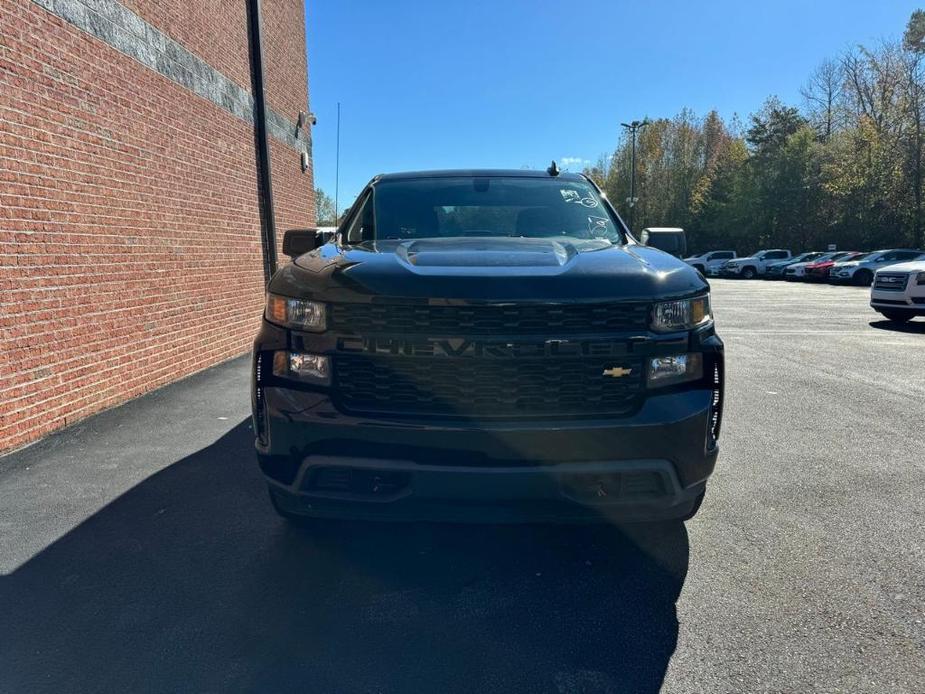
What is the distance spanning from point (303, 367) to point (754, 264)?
3712 centimetres

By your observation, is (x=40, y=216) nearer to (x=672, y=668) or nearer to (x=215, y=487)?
(x=215, y=487)

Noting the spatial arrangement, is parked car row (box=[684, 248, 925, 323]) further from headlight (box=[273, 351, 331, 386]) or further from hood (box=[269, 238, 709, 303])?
headlight (box=[273, 351, 331, 386])

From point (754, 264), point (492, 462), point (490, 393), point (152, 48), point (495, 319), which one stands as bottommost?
point (754, 264)

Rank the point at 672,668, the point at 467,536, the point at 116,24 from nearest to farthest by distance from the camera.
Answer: the point at 672,668 → the point at 467,536 → the point at 116,24

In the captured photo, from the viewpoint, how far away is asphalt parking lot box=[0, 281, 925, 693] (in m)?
2.14

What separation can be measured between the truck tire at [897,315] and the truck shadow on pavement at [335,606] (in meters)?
10.7

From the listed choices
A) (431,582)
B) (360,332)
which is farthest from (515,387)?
(431,582)

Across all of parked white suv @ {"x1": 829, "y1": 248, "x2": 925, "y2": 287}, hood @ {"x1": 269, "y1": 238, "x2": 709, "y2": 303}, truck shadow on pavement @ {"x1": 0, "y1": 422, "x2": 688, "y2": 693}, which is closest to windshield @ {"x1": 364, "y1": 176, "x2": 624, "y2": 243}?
hood @ {"x1": 269, "y1": 238, "x2": 709, "y2": 303}

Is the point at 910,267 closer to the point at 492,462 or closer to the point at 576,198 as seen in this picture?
the point at 576,198

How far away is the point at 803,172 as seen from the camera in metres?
39.5

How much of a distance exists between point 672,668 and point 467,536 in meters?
1.23

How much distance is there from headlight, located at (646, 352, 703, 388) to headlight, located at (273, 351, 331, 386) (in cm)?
121

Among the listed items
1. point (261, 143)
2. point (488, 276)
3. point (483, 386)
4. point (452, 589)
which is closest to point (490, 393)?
point (483, 386)

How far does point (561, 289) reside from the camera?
92.7 inches
